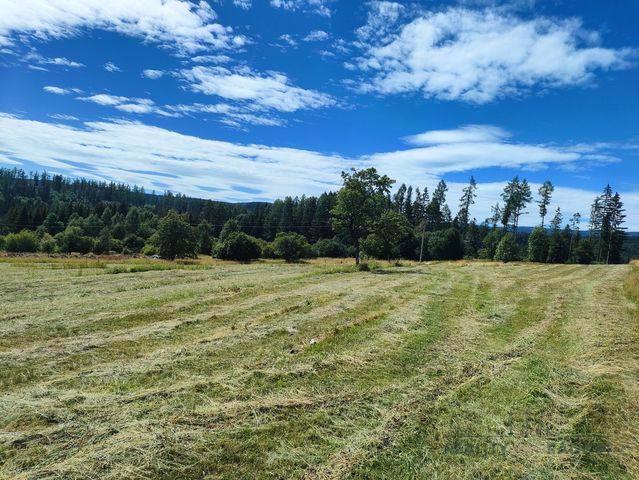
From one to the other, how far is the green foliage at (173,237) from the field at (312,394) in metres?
48.0

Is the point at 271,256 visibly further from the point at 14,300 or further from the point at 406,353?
the point at 406,353

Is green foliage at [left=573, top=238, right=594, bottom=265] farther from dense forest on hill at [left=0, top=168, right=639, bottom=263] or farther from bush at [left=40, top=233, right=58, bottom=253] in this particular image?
bush at [left=40, top=233, right=58, bottom=253]

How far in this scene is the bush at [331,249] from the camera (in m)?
96.3

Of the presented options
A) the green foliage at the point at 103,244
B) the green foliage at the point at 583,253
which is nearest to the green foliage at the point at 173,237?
the green foliage at the point at 103,244

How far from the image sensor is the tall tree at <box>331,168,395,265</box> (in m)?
35.3

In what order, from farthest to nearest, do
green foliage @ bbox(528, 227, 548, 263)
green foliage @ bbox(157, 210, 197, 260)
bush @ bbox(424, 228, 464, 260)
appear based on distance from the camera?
bush @ bbox(424, 228, 464, 260) → green foliage @ bbox(528, 227, 548, 263) → green foliage @ bbox(157, 210, 197, 260)

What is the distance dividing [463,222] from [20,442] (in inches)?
4793

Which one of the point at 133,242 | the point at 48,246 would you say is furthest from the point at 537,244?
the point at 48,246

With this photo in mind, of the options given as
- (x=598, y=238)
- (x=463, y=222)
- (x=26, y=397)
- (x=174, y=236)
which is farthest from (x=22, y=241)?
(x=598, y=238)

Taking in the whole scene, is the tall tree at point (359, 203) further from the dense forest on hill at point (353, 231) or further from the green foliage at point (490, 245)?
the green foliage at point (490, 245)

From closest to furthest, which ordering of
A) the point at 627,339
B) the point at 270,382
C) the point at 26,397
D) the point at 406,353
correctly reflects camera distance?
the point at 26,397, the point at 270,382, the point at 406,353, the point at 627,339

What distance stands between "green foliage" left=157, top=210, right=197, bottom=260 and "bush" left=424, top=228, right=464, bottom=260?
60.6 metres

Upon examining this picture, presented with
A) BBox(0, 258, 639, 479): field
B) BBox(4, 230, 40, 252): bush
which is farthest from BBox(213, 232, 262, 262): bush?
BBox(0, 258, 639, 479): field

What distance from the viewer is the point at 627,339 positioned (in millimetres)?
10156
